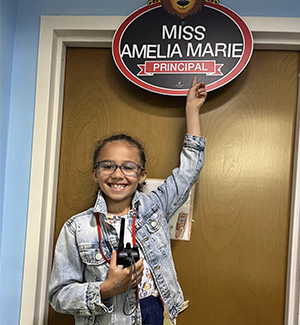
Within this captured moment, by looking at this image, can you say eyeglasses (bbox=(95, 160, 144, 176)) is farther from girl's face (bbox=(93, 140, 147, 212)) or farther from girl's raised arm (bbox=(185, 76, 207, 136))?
girl's raised arm (bbox=(185, 76, 207, 136))

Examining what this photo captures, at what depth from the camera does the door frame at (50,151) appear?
1.45 metres

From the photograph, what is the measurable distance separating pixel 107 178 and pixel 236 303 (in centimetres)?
71

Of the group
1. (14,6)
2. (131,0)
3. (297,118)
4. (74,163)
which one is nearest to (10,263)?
(74,163)

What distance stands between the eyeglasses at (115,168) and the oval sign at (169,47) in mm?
337

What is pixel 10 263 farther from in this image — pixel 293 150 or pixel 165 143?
pixel 293 150

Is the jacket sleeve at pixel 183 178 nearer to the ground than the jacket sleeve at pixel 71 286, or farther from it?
farther from it

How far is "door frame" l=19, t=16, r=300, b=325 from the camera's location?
1.45m

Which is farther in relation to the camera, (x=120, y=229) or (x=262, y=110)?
(x=262, y=110)

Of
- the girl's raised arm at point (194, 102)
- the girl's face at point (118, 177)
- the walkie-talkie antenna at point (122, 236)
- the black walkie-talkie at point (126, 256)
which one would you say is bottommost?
the black walkie-talkie at point (126, 256)

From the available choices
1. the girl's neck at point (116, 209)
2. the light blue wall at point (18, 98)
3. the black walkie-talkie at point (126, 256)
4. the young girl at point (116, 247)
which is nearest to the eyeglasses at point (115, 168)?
the young girl at point (116, 247)

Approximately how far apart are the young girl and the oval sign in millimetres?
248

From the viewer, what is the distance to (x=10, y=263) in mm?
1479

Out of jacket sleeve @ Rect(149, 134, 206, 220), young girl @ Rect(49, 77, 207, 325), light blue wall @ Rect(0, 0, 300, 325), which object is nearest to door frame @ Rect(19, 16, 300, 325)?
light blue wall @ Rect(0, 0, 300, 325)

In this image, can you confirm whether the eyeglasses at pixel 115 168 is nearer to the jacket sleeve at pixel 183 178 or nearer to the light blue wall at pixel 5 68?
the jacket sleeve at pixel 183 178
